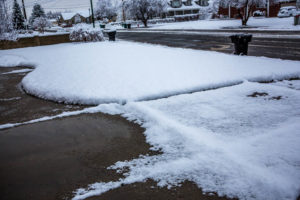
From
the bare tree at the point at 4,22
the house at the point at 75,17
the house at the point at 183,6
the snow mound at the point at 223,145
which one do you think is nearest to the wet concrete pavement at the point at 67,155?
the snow mound at the point at 223,145

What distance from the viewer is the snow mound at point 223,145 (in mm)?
2576

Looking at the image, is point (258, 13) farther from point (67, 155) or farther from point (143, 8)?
point (67, 155)

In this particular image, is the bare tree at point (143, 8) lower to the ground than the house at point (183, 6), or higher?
lower

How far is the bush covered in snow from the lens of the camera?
66.1 ft

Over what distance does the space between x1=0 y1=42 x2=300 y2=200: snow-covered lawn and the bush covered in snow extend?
39.1 ft

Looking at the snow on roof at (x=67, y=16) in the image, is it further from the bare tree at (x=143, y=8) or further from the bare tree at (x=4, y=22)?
the bare tree at (x=4, y=22)

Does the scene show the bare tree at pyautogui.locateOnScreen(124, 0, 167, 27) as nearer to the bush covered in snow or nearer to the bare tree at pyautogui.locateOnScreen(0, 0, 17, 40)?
the bush covered in snow

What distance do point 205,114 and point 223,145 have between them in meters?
1.27

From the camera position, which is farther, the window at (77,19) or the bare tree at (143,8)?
the window at (77,19)

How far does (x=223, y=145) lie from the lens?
329cm

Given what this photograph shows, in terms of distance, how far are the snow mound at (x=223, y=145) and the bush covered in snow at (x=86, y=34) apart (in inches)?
646

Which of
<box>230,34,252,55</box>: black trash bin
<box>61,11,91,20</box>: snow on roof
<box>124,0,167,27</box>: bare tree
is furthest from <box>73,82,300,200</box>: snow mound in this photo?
<box>61,11,91,20</box>: snow on roof

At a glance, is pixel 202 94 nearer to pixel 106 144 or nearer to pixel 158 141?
pixel 158 141

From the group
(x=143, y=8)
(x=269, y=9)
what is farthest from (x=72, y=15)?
(x=269, y=9)
